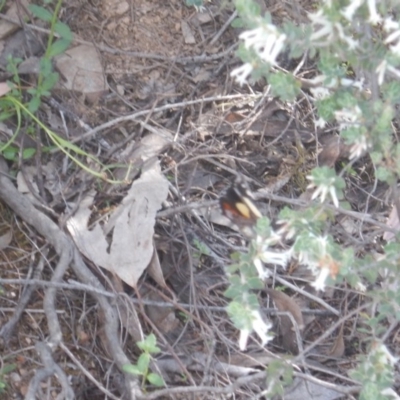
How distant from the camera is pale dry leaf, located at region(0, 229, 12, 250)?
2812 millimetres

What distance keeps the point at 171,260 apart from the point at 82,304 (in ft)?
1.09

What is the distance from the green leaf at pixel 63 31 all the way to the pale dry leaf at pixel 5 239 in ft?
2.39

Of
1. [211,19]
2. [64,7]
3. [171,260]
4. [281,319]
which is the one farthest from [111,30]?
[281,319]

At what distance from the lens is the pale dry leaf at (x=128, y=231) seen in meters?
2.73

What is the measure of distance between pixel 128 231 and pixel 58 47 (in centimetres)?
73

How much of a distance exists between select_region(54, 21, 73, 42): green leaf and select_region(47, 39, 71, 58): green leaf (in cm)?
1

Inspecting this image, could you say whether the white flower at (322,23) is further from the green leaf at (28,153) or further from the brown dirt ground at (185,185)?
the green leaf at (28,153)

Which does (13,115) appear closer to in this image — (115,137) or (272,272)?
(115,137)

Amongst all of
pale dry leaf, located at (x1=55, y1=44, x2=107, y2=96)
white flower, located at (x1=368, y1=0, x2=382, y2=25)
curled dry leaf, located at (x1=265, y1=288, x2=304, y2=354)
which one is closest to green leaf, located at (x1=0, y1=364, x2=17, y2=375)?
curled dry leaf, located at (x1=265, y1=288, x2=304, y2=354)

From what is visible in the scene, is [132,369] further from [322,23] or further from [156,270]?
[322,23]

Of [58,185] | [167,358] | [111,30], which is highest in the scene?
[111,30]

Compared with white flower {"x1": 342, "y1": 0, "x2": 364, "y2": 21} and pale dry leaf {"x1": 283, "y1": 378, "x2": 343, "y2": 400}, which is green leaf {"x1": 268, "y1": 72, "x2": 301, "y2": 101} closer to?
white flower {"x1": 342, "y1": 0, "x2": 364, "y2": 21}

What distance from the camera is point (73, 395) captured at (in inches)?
96.9

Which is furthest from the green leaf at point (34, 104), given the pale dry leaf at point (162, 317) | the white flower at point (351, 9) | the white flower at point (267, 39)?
the white flower at point (351, 9)
